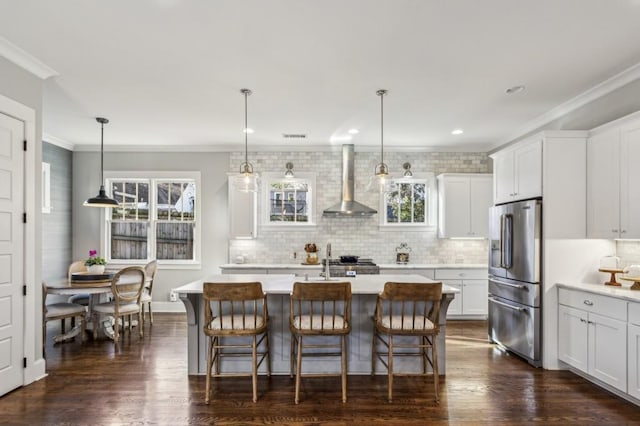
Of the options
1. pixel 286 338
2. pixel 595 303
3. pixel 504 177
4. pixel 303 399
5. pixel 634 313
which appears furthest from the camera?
pixel 504 177

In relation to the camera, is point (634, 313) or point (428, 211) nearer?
point (634, 313)

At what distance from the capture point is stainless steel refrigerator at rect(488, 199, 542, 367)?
3889mm

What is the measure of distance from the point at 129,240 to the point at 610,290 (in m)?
6.60

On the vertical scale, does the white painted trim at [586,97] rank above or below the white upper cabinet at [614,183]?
above

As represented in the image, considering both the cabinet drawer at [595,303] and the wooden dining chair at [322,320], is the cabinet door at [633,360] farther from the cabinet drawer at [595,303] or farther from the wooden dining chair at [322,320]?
the wooden dining chair at [322,320]

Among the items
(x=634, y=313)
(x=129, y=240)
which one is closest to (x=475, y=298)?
(x=634, y=313)

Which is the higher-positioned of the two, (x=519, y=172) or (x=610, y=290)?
(x=519, y=172)

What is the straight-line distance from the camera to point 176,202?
6617 mm

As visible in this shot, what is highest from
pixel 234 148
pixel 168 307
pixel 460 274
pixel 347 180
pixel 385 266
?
pixel 234 148

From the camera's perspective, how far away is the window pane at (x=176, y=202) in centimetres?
661

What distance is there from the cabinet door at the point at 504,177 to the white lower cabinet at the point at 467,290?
1.57 meters

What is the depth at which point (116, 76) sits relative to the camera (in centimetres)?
358

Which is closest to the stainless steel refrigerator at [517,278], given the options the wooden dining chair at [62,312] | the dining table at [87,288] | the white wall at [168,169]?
the white wall at [168,169]

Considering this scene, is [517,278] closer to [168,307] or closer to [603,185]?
[603,185]
